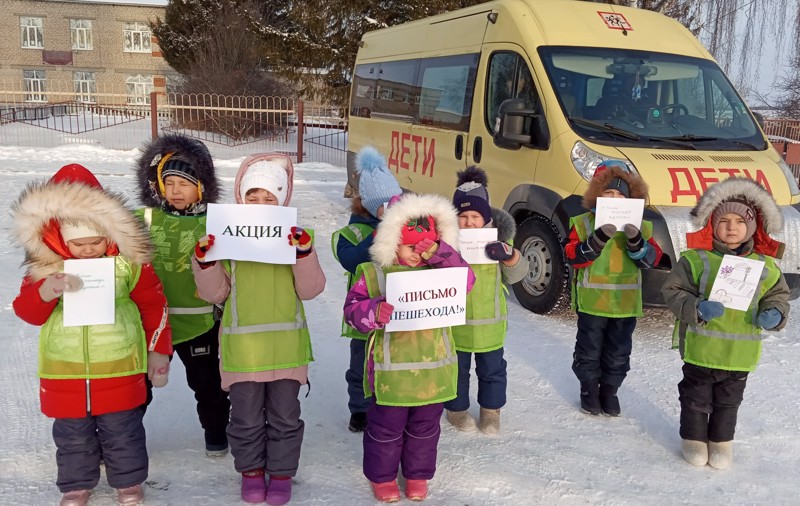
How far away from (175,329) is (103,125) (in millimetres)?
21867

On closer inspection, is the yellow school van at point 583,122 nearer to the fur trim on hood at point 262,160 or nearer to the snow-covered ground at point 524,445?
the snow-covered ground at point 524,445

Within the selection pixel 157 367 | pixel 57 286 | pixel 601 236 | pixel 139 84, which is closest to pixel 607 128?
pixel 601 236

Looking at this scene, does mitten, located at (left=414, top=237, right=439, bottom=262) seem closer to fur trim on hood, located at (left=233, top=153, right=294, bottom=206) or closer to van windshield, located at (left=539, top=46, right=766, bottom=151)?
fur trim on hood, located at (left=233, top=153, right=294, bottom=206)

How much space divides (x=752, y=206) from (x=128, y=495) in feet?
10.2

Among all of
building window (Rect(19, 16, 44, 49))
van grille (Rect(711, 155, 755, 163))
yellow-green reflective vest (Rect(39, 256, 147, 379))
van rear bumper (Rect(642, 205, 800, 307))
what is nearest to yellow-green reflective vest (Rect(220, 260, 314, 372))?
yellow-green reflective vest (Rect(39, 256, 147, 379))

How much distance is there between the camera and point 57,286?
2.45 meters

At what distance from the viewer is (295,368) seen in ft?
9.16

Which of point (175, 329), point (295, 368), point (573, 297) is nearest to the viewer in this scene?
point (295, 368)

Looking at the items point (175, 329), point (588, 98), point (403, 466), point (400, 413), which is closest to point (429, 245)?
point (400, 413)

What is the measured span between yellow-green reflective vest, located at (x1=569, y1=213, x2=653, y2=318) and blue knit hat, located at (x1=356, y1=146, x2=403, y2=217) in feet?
3.93

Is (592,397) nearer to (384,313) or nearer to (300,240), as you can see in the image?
(384,313)

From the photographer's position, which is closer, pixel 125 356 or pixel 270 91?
pixel 125 356

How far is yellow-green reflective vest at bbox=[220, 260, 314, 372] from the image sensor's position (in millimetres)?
2723

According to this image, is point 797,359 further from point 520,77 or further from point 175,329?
point 175,329
